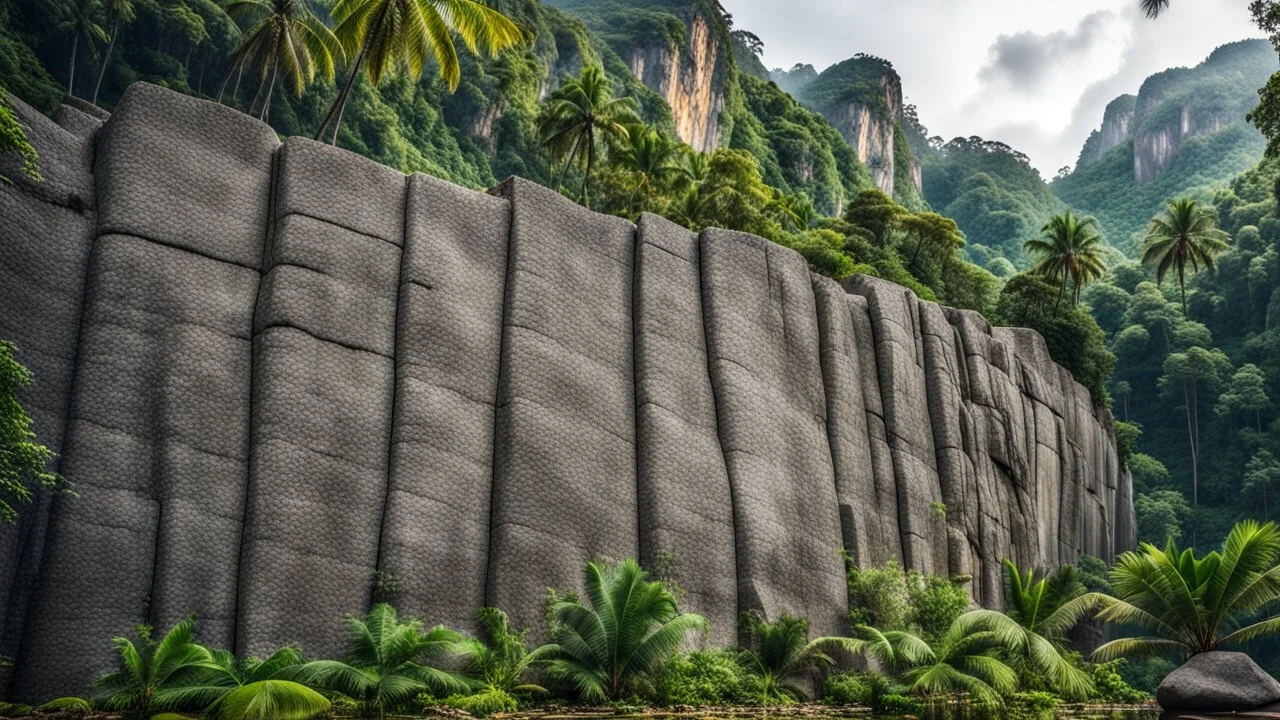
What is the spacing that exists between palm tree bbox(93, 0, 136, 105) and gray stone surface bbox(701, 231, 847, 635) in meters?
28.1

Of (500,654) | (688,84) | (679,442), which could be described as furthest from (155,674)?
(688,84)

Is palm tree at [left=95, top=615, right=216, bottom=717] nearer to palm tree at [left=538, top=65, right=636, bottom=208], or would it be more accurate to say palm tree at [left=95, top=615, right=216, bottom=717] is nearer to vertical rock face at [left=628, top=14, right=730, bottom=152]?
palm tree at [left=538, top=65, right=636, bottom=208]

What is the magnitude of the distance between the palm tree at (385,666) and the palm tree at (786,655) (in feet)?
17.2

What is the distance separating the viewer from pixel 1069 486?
3178 cm

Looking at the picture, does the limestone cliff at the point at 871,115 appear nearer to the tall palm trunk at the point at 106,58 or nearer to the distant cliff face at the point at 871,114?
the distant cliff face at the point at 871,114

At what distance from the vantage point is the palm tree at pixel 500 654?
1423 centimetres

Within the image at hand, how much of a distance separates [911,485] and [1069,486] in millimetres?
11476

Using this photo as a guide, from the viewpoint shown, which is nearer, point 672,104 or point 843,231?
point 843,231

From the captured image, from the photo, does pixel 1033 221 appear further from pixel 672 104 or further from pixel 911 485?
pixel 911 485

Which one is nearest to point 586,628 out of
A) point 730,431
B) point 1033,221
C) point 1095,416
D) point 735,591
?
point 735,591

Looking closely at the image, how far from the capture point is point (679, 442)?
18.7 m

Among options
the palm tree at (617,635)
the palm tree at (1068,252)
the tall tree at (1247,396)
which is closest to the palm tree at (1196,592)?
the palm tree at (617,635)

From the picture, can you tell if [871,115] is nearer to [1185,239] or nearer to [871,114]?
[871,114]

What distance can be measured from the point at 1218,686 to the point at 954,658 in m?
4.18
